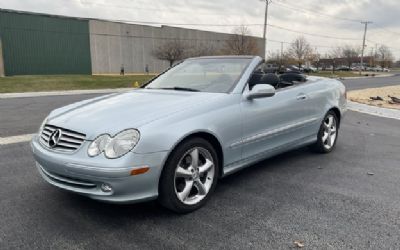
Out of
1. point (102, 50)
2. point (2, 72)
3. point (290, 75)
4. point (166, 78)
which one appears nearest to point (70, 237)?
point (166, 78)

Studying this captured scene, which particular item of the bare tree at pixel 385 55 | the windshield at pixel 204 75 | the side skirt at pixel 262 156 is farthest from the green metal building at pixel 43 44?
the bare tree at pixel 385 55

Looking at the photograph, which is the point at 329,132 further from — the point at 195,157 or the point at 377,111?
the point at 377,111

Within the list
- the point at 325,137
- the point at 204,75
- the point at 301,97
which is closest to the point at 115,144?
the point at 204,75

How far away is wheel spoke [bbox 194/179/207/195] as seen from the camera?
11.4ft

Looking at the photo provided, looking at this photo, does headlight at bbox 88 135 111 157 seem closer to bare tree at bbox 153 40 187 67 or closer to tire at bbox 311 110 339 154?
tire at bbox 311 110 339 154

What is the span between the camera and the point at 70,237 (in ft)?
9.62

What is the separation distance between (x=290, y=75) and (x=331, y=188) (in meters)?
1.85

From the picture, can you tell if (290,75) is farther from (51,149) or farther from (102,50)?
(102,50)

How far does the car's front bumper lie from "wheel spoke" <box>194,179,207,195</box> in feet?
1.72

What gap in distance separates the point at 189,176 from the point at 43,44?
39845 mm

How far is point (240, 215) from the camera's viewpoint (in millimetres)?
3383

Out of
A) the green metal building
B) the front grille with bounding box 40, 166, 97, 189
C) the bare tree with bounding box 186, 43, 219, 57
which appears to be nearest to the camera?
the front grille with bounding box 40, 166, 97, 189

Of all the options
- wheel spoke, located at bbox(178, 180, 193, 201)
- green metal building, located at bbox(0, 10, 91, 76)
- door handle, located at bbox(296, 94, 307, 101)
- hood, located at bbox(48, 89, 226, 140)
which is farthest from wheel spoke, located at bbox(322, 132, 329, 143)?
green metal building, located at bbox(0, 10, 91, 76)

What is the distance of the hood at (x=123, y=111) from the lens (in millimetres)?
3109
